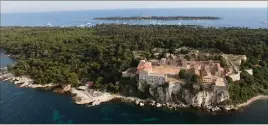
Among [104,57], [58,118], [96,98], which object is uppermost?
[104,57]

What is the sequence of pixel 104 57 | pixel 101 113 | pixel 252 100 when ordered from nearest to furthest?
1. pixel 101 113
2. pixel 252 100
3. pixel 104 57

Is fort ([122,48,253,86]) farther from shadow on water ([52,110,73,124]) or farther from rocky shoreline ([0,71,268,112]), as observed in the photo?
shadow on water ([52,110,73,124])

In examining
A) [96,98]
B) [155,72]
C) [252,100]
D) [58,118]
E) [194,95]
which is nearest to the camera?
[58,118]

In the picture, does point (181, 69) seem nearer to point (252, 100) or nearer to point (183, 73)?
point (183, 73)

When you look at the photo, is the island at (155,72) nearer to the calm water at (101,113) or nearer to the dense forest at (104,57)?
the dense forest at (104,57)

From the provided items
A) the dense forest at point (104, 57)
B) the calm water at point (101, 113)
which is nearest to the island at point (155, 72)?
the dense forest at point (104, 57)

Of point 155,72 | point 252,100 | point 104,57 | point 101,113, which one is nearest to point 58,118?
point 101,113
